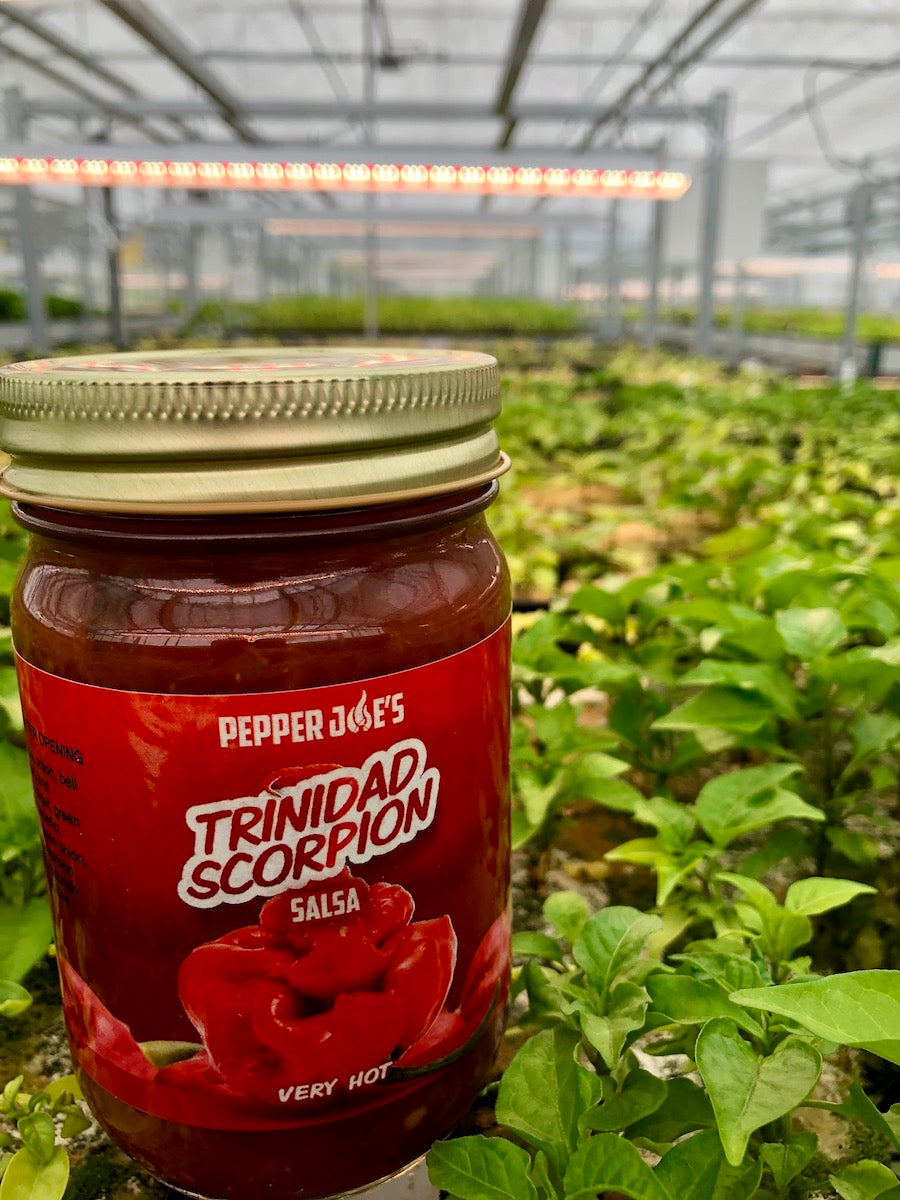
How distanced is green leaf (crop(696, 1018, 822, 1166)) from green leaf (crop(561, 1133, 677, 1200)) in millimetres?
34

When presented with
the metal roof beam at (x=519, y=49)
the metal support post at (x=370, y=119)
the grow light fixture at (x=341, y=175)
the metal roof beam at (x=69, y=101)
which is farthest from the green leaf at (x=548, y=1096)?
the metal roof beam at (x=69, y=101)

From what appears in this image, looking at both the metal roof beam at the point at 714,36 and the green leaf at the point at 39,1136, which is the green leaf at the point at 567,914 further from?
the metal roof beam at the point at 714,36

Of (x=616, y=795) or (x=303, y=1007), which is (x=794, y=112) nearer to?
(x=616, y=795)

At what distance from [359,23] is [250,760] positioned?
8822 mm

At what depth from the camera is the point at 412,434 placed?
1.51 ft

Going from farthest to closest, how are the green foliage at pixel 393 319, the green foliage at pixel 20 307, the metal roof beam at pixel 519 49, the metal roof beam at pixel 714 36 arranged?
the green foliage at pixel 393 319
the green foliage at pixel 20 307
the metal roof beam at pixel 714 36
the metal roof beam at pixel 519 49

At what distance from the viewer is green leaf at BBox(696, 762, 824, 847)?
658 mm

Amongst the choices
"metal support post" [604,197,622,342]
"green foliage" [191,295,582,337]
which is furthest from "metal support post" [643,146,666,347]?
"metal support post" [604,197,622,342]

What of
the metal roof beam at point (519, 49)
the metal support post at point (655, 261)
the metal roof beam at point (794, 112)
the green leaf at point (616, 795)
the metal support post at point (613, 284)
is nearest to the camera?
the green leaf at point (616, 795)

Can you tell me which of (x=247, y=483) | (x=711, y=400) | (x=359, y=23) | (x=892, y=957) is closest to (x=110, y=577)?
(x=247, y=483)

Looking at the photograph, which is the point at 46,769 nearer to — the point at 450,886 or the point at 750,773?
the point at 450,886

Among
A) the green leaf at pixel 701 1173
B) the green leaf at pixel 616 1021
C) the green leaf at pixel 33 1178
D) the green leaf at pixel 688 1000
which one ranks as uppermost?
the green leaf at pixel 688 1000

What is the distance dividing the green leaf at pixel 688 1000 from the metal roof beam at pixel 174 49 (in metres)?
4.73

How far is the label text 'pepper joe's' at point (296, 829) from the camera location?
17.5 inches
